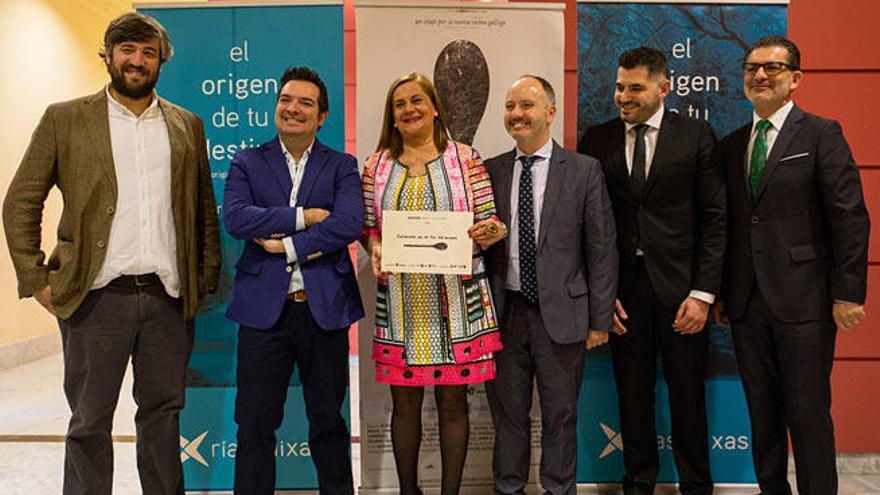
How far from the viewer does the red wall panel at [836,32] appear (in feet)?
11.8

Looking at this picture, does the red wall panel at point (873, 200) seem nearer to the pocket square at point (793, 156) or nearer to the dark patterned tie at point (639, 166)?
the pocket square at point (793, 156)

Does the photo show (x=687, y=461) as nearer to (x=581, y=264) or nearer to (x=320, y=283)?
(x=581, y=264)

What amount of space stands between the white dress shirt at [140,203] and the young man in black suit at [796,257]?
2263 millimetres

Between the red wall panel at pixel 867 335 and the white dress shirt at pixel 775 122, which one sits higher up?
the white dress shirt at pixel 775 122

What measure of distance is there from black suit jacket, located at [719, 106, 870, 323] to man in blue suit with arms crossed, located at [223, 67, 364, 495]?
5.25ft

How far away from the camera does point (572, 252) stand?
8.95 feet

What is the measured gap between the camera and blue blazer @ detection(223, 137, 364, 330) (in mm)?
2580

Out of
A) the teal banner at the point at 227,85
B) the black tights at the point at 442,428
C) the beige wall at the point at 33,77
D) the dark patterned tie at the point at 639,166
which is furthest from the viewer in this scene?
the beige wall at the point at 33,77

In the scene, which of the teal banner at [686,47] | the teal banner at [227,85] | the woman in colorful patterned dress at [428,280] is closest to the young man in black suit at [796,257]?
the teal banner at [686,47]

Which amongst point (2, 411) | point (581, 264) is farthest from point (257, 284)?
point (2, 411)

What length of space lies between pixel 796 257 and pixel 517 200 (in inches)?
42.9

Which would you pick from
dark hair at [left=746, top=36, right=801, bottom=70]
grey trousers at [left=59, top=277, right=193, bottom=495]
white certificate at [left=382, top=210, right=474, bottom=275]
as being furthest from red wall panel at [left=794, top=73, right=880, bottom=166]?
grey trousers at [left=59, top=277, right=193, bottom=495]

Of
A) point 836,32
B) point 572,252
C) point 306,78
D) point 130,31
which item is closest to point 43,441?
point 130,31

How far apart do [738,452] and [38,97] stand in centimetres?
658
